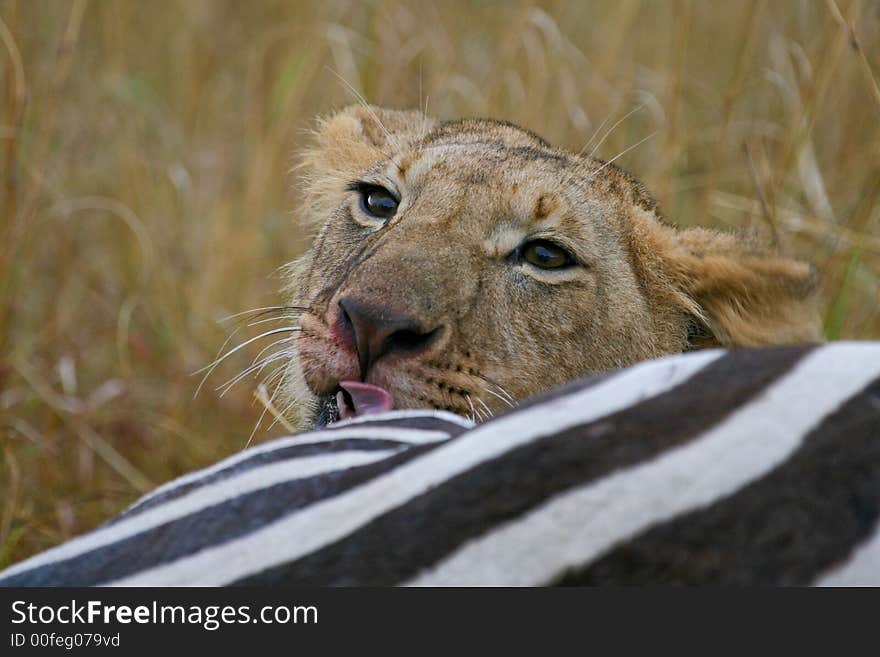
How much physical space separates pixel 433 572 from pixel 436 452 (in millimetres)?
187

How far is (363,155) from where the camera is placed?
3.69 metres

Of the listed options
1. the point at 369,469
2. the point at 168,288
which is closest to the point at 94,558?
the point at 369,469

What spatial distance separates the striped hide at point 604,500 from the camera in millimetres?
1361

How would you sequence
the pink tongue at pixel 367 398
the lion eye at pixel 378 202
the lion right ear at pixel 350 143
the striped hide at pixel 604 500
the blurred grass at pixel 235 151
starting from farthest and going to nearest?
the blurred grass at pixel 235 151, the lion right ear at pixel 350 143, the lion eye at pixel 378 202, the pink tongue at pixel 367 398, the striped hide at pixel 604 500

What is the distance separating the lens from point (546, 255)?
9.39 feet

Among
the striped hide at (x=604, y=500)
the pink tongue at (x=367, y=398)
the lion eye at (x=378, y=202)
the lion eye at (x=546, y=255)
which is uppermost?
the lion eye at (x=378, y=202)

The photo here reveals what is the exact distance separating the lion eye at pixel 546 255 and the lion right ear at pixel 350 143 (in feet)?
2.73

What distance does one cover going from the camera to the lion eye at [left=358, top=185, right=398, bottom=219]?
3184mm

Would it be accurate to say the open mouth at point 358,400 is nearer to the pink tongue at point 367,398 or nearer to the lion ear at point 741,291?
the pink tongue at point 367,398

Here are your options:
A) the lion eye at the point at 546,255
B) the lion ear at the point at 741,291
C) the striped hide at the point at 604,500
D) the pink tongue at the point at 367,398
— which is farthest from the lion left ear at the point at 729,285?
the striped hide at the point at 604,500

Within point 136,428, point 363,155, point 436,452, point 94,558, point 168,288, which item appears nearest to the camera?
point 436,452

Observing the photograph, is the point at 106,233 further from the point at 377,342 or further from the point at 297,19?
the point at 377,342

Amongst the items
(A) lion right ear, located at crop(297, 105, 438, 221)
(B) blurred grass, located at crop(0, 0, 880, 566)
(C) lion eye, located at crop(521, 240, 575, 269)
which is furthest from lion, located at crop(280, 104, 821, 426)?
(B) blurred grass, located at crop(0, 0, 880, 566)

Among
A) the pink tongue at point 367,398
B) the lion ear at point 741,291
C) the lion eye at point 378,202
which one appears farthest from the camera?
the lion eye at point 378,202
